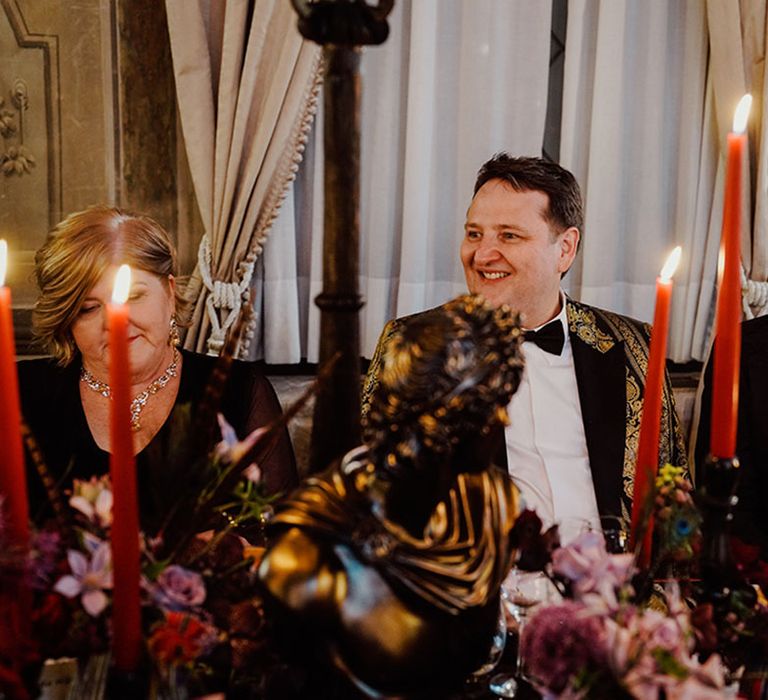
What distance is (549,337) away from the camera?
234 centimetres

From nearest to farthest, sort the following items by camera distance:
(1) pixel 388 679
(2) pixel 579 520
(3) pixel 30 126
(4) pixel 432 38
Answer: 1. (1) pixel 388 679
2. (2) pixel 579 520
3. (3) pixel 30 126
4. (4) pixel 432 38

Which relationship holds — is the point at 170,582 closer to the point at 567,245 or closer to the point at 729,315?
the point at 729,315

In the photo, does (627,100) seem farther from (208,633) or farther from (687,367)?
(208,633)

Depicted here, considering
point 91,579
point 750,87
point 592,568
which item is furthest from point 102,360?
point 750,87

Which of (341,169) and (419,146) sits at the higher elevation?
(419,146)

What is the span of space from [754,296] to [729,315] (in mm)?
2121

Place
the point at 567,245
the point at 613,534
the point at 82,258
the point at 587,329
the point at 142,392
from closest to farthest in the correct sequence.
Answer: the point at 613,534 → the point at 82,258 → the point at 142,392 → the point at 587,329 → the point at 567,245

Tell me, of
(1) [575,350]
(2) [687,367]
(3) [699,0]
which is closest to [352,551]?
(1) [575,350]

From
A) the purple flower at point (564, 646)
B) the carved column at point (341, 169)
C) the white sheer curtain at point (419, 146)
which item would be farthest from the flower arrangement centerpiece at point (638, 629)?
the white sheer curtain at point (419, 146)

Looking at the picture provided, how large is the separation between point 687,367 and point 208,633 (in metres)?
2.57

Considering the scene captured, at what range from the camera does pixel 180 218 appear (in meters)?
2.78

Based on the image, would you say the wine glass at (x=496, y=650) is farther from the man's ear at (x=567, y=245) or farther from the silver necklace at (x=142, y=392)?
the man's ear at (x=567, y=245)

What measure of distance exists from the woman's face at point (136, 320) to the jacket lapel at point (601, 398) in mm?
1038

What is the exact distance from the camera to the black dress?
1976 mm
